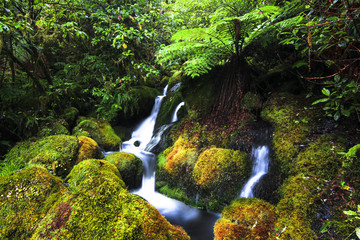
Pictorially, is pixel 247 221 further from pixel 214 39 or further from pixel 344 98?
pixel 214 39

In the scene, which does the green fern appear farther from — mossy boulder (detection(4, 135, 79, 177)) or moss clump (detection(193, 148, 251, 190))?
mossy boulder (detection(4, 135, 79, 177))

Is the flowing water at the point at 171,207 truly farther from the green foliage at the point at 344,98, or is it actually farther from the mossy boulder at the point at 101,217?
the green foliage at the point at 344,98

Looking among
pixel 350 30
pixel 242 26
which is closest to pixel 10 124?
pixel 242 26

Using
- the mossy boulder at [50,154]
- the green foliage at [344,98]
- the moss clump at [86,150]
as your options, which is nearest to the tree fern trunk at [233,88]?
the green foliage at [344,98]

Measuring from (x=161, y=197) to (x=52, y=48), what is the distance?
23.6ft

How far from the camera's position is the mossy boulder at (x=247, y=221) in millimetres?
2365

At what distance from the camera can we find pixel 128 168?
4727mm

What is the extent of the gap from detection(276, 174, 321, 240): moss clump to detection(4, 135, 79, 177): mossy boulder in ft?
13.2

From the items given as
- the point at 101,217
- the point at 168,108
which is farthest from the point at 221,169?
the point at 168,108

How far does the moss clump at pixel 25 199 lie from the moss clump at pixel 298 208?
2.78 m

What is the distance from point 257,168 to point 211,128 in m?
1.61

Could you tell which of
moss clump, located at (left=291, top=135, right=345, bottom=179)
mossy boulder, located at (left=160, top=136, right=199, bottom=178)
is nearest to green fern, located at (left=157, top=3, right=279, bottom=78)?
mossy boulder, located at (left=160, top=136, right=199, bottom=178)

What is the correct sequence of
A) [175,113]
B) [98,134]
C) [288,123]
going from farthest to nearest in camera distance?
[175,113]
[98,134]
[288,123]

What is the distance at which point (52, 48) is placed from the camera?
24.0 feet
